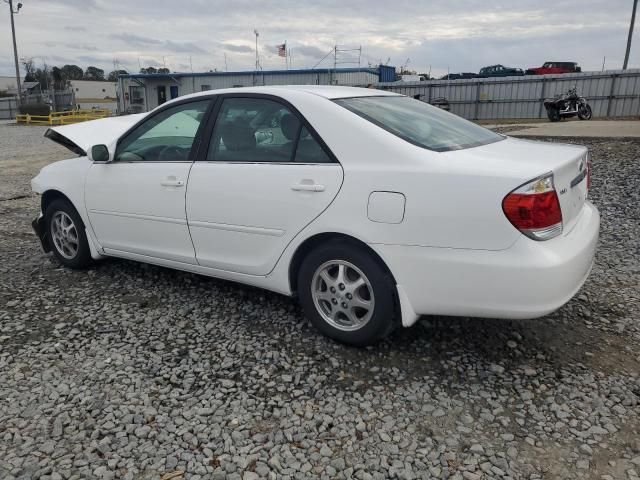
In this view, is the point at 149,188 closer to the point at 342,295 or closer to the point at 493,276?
the point at 342,295

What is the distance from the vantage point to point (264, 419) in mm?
2684

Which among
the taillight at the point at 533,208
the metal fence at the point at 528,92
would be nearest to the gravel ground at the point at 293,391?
the taillight at the point at 533,208

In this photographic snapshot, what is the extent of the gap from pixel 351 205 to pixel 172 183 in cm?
150

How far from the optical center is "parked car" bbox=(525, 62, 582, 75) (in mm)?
33050

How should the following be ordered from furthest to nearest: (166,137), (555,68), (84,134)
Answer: (555,68) → (84,134) → (166,137)

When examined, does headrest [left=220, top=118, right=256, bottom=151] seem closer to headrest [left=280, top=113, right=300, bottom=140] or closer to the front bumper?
headrest [left=280, top=113, right=300, bottom=140]

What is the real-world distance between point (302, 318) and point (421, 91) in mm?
26595

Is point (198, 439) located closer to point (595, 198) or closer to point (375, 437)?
point (375, 437)

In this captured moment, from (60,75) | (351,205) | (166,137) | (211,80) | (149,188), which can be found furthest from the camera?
(60,75)

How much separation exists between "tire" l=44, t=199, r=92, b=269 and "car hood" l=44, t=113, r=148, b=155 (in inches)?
23.7

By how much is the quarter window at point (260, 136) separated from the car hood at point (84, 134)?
56.2 inches

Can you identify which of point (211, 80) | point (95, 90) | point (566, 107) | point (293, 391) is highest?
point (95, 90)

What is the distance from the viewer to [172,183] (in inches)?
150

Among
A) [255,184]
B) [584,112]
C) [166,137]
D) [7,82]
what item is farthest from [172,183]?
[7,82]
